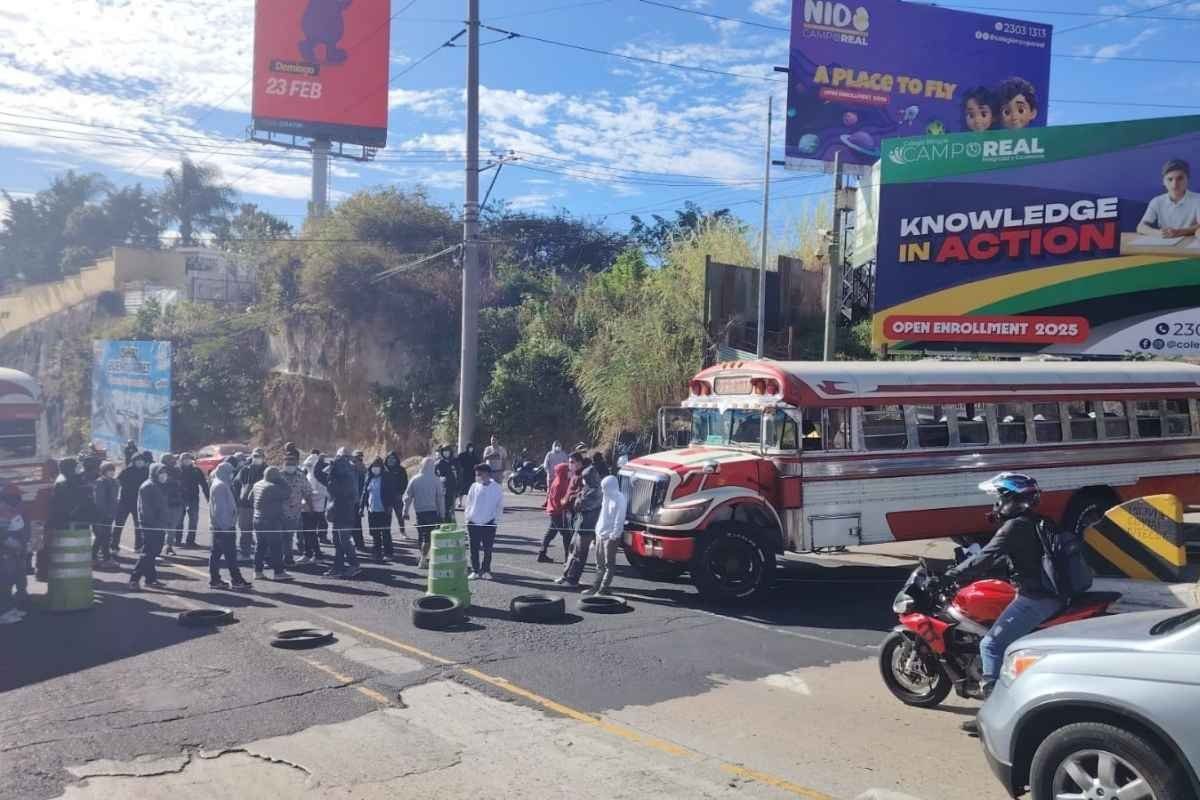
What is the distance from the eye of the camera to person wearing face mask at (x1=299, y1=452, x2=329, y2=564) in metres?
14.0

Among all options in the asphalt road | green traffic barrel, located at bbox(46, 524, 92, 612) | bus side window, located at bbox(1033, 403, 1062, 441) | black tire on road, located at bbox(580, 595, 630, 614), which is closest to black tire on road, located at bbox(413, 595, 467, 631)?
the asphalt road

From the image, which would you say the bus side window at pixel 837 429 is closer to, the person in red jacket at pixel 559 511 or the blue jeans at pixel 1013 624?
the person in red jacket at pixel 559 511

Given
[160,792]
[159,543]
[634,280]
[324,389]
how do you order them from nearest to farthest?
[160,792] < [159,543] < [634,280] < [324,389]

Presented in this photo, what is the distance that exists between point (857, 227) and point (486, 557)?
14202 millimetres

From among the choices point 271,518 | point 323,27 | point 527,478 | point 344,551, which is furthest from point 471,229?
point 323,27

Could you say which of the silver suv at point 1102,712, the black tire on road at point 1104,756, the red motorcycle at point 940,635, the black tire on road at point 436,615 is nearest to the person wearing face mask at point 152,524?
the black tire on road at point 436,615

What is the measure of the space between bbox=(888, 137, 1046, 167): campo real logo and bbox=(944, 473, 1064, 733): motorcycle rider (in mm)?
14745

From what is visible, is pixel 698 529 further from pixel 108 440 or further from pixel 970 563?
pixel 108 440

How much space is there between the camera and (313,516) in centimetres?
1408

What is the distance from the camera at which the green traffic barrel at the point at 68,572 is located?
1067 cm

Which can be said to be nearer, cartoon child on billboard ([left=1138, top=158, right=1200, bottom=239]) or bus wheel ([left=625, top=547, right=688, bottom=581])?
bus wheel ([left=625, top=547, right=688, bottom=581])

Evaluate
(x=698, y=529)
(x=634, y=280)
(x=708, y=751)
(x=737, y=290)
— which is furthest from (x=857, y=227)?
(x=708, y=751)

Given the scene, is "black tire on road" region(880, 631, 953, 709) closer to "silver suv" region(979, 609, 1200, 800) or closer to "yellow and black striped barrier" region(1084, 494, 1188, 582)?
"silver suv" region(979, 609, 1200, 800)

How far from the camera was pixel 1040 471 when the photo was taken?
13.3m
